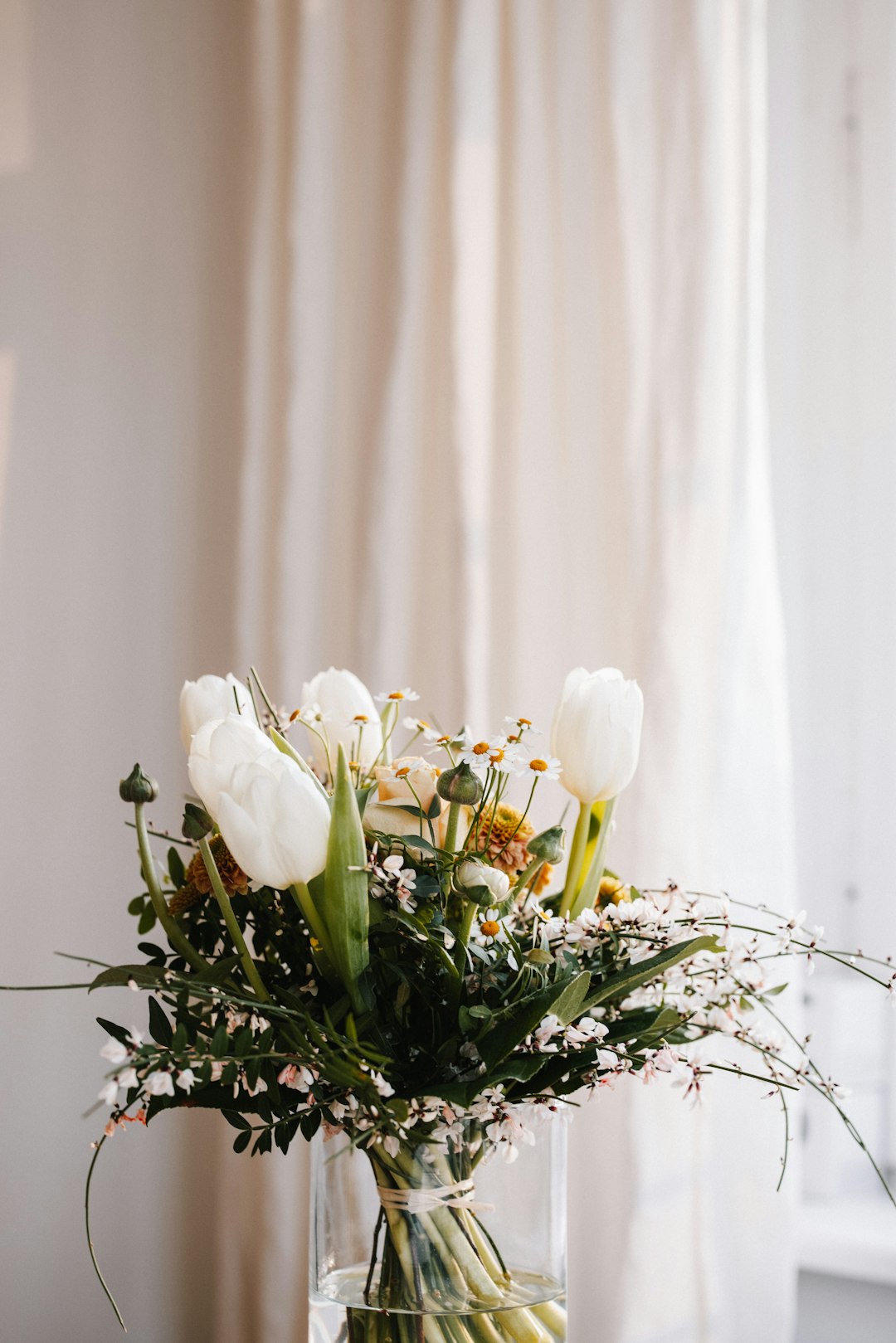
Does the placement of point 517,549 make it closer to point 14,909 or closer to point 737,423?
point 737,423

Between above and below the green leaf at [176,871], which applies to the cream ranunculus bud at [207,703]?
above

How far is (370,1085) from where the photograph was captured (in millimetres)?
617

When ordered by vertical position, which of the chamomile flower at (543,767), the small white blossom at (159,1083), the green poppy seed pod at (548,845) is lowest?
the small white blossom at (159,1083)

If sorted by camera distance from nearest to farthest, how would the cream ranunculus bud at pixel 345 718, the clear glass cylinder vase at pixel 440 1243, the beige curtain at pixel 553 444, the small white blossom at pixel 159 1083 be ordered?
1. the small white blossom at pixel 159 1083
2. the clear glass cylinder vase at pixel 440 1243
3. the cream ranunculus bud at pixel 345 718
4. the beige curtain at pixel 553 444

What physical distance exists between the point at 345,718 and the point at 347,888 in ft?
0.56

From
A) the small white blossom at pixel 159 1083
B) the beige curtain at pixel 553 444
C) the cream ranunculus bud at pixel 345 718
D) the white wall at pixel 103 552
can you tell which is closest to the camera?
the small white blossom at pixel 159 1083

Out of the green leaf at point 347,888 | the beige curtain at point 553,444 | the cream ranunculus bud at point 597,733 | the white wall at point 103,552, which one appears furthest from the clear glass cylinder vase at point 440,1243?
the white wall at point 103,552

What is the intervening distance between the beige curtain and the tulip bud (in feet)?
2.02

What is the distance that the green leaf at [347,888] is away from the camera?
616mm

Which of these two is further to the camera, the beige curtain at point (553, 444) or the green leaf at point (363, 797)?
the beige curtain at point (553, 444)

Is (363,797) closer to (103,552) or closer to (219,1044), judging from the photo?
(219,1044)

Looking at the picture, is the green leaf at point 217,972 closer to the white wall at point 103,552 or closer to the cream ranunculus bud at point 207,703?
the cream ranunculus bud at point 207,703

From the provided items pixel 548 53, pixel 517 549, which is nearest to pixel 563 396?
pixel 517 549

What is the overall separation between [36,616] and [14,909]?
1.16 feet
